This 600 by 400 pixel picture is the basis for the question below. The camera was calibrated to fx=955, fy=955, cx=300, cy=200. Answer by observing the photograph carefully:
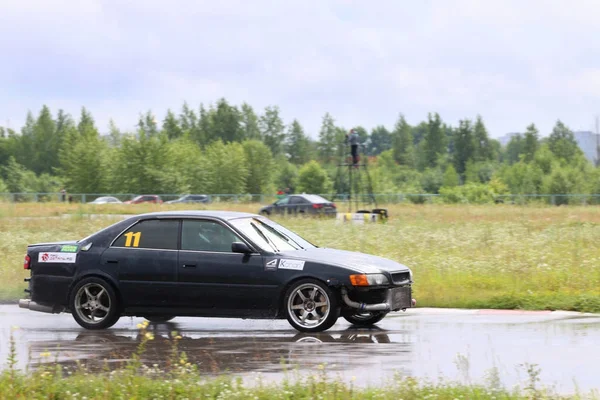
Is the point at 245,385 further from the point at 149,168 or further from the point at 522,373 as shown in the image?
the point at 149,168

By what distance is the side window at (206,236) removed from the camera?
38.8 ft

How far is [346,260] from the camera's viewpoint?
11594 mm

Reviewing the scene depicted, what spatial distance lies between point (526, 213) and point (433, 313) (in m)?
30.3

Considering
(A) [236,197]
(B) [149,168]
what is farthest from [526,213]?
(B) [149,168]

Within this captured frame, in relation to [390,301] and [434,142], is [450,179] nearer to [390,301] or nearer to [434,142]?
[434,142]

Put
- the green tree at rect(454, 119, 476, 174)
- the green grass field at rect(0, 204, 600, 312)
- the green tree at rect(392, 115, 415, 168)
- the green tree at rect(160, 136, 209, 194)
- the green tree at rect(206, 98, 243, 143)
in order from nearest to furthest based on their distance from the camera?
the green grass field at rect(0, 204, 600, 312) < the green tree at rect(160, 136, 209, 194) < the green tree at rect(206, 98, 243, 143) < the green tree at rect(454, 119, 476, 174) < the green tree at rect(392, 115, 415, 168)

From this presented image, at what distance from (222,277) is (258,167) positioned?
10422cm

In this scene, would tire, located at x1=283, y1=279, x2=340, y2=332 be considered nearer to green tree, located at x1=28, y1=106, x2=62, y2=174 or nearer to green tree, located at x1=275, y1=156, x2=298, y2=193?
green tree, located at x1=275, y1=156, x2=298, y2=193

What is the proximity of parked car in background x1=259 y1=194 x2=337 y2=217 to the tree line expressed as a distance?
323 centimetres

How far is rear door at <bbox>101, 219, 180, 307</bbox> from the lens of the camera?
11727 millimetres

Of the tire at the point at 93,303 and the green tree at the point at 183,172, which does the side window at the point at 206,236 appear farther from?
the green tree at the point at 183,172

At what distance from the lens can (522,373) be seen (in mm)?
8250

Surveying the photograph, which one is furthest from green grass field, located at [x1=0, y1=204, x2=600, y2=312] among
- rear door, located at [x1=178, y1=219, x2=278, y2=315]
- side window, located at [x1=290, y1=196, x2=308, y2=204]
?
side window, located at [x1=290, y1=196, x2=308, y2=204]

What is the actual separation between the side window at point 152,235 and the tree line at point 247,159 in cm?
3117
